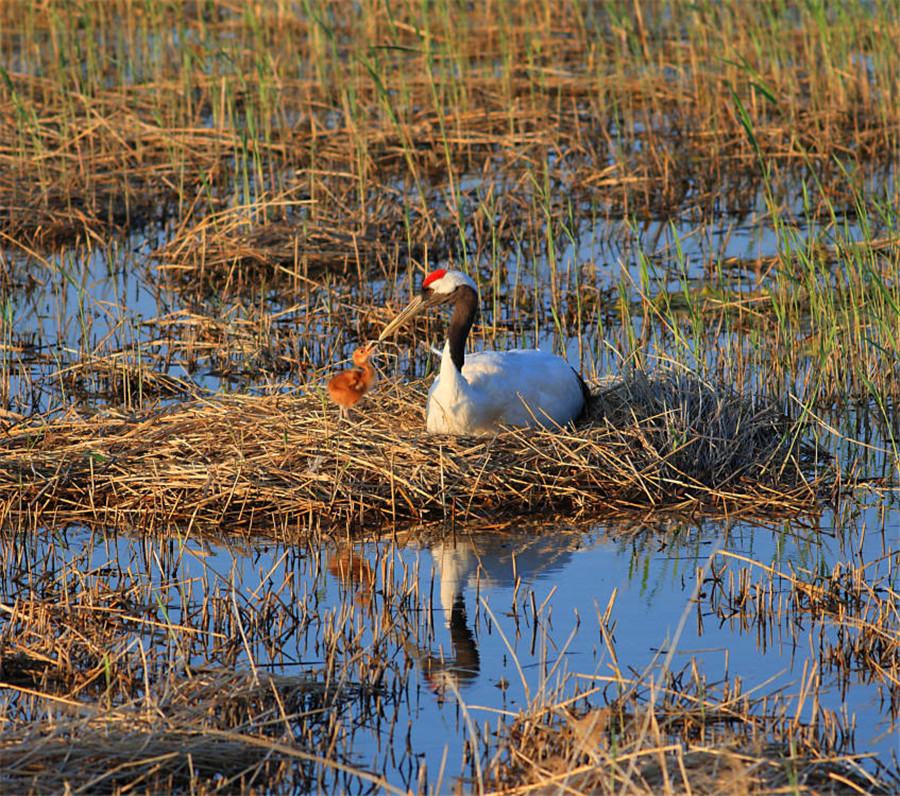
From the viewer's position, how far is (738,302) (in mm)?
9484

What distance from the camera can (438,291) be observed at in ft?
26.6

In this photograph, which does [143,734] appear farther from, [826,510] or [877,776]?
[826,510]

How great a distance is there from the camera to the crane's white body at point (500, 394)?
7449mm

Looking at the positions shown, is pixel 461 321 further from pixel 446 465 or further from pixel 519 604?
pixel 519 604

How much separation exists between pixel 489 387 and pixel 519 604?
6.36ft

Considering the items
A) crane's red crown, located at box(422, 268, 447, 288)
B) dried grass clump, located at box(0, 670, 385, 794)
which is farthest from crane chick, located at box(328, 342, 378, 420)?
dried grass clump, located at box(0, 670, 385, 794)

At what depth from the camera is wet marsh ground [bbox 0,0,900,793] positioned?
15.2ft

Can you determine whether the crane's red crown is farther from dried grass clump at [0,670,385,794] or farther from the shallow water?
dried grass clump at [0,670,385,794]

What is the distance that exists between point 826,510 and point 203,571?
2.95 m

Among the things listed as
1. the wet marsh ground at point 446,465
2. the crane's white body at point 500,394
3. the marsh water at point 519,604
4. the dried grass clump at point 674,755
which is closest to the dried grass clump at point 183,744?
the wet marsh ground at point 446,465

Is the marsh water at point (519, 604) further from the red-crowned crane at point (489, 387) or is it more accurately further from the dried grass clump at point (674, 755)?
the red-crowned crane at point (489, 387)

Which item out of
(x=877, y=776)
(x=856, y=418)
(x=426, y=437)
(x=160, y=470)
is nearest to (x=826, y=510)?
(x=856, y=418)

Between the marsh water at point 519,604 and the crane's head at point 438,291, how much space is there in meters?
0.64

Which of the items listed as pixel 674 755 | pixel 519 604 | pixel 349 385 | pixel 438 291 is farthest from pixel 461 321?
pixel 674 755
